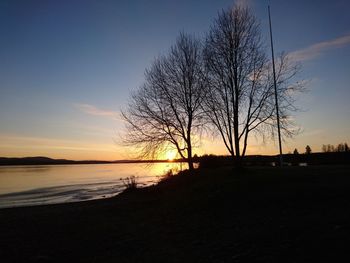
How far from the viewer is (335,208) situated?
10109 mm

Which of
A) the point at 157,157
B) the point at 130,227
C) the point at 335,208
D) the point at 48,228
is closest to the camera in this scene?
the point at 335,208


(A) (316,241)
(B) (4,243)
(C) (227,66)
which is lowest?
(B) (4,243)

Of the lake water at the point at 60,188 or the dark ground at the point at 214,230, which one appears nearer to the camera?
the dark ground at the point at 214,230

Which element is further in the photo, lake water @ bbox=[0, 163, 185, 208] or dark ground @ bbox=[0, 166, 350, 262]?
lake water @ bbox=[0, 163, 185, 208]

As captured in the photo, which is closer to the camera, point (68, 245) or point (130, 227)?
point (68, 245)

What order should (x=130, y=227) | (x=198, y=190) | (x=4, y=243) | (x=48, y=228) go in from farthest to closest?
(x=198, y=190) < (x=48, y=228) < (x=130, y=227) < (x=4, y=243)

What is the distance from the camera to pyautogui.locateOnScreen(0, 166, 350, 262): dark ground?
7.51 meters

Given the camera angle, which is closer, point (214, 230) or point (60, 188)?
point (214, 230)

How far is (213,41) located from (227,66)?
1.99 metres

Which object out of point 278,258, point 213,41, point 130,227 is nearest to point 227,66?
point 213,41

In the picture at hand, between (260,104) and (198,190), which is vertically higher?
(260,104)

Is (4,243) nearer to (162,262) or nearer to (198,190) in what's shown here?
(162,262)

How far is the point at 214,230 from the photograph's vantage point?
10.4 metres

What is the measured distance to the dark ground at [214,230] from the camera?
751cm
